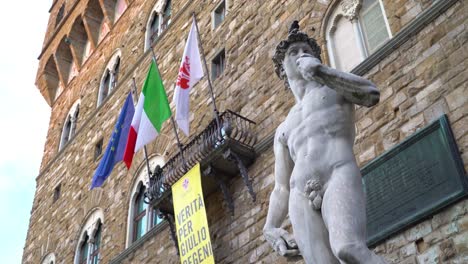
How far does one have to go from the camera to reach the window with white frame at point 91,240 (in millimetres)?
12359

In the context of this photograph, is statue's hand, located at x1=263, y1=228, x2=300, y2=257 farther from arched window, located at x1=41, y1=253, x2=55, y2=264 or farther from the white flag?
arched window, located at x1=41, y1=253, x2=55, y2=264

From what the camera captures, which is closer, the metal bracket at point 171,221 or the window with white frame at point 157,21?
the metal bracket at point 171,221

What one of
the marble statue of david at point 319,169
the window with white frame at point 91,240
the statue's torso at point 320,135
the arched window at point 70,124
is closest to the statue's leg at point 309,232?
the marble statue of david at point 319,169

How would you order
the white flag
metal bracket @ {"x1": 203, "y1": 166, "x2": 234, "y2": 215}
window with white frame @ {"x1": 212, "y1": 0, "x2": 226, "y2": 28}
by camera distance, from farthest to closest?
window with white frame @ {"x1": 212, "y1": 0, "x2": 226, "y2": 28} → the white flag → metal bracket @ {"x1": 203, "y1": 166, "x2": 234, "y2": 215}

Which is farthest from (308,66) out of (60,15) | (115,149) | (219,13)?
(60,15)

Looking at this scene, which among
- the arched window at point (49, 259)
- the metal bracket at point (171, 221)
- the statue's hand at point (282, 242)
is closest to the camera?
the statue's hand at point (282, 242)

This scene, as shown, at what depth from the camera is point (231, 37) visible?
10.4 m

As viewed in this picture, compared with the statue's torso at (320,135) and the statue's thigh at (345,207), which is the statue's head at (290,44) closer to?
the statue's torso at (320,135)

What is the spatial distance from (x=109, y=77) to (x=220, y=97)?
677cm

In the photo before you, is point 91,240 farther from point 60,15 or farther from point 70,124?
point 60,15

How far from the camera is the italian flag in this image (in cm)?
947

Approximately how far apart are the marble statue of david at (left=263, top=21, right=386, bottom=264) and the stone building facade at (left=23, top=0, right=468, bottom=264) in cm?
242

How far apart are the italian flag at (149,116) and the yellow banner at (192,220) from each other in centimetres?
119

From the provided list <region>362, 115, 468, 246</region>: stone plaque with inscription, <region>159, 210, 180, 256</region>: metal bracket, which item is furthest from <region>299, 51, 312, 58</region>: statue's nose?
<region>159, 210, 180, 256</region>: metal bracket
